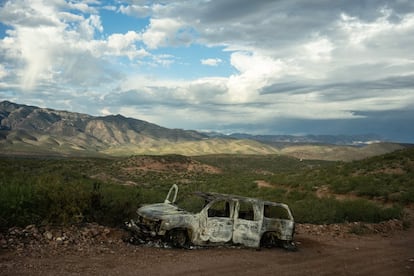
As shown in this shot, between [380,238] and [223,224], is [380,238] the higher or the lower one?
the lower one

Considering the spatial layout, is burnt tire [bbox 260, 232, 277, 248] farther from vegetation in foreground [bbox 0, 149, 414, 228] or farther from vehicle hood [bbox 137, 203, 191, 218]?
vegetation in foreground [bbox 0, 149, 414, 228]

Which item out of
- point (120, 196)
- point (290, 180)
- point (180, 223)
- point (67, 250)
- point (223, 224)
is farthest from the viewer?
point (290, 180)

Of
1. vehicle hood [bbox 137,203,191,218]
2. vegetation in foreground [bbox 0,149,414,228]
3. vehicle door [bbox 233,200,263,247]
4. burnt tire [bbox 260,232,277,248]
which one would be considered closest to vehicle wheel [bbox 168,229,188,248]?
vehicle hood [bbox 137,203,191,218]

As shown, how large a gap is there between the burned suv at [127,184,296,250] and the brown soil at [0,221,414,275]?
0.92 ft

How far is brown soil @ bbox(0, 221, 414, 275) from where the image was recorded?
7.83 meters

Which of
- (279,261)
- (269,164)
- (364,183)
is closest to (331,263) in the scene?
(279,261)

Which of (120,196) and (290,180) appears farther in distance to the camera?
(290,180)

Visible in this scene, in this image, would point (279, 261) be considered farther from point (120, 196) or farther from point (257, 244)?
point (120, 196)

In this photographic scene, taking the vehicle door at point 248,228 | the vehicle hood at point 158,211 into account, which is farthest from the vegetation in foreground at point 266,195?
the vehicle door at point 248,228

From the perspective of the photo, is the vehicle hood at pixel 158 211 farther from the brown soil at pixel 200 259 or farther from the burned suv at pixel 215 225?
the brown soil at pixel 200 259

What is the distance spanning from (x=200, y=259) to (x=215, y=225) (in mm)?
1266

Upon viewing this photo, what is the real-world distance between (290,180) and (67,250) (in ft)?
81.6

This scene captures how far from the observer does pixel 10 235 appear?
9.02 meters

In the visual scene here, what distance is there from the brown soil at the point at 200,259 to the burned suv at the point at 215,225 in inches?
11.1
